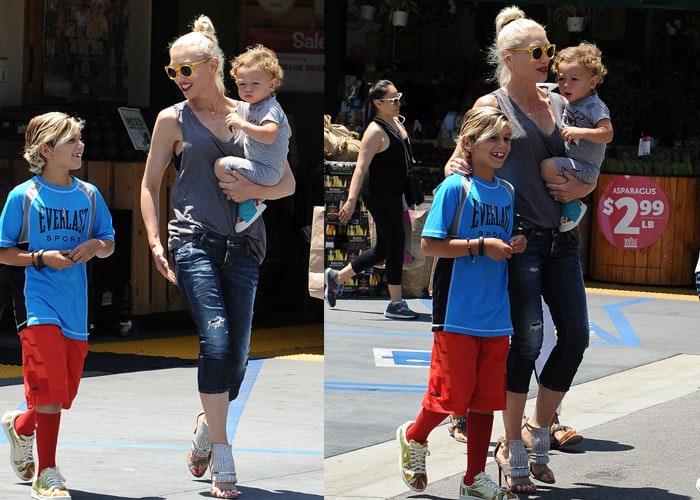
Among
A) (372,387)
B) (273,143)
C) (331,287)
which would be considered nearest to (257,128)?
(273,143)

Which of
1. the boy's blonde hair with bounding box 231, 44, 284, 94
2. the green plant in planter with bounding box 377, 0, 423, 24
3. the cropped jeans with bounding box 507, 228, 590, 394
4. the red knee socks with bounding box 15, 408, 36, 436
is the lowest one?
the red knee socks with bounding box 15, 408, 36, 436

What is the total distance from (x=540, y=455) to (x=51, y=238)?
2.30 metres

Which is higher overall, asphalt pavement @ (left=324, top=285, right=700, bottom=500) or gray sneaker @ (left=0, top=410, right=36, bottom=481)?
gray sneaker @ (left=0, top=410, right=36, bottom=481)

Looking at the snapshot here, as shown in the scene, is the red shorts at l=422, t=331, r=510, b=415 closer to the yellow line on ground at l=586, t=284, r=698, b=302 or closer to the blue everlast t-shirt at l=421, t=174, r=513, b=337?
the blue everlast t-shirt at l=421, t=174, r=513, b=337

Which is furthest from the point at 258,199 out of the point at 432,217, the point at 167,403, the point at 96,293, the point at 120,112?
the point at 120,112

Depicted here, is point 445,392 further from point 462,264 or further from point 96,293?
point 96,293

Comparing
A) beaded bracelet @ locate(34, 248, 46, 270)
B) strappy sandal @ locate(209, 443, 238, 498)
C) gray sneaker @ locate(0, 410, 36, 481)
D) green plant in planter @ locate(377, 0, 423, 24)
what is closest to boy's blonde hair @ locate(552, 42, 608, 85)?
strappy sandal @ locate(209, 443, 238, 498)

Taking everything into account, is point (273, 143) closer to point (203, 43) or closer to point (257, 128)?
point (257, 128)

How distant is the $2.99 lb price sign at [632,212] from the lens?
45.8 ft

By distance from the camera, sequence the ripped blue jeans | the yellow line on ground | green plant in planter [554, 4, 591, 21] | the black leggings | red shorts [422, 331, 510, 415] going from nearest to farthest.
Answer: red shorts [422, 331, 510, 415] < the ripped blue jeans < the black leggings < the yellow line on ground < green plant in planter [554, 4, 591, 21]

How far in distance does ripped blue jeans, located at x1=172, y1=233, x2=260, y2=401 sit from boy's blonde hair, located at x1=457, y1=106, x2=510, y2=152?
109 cm

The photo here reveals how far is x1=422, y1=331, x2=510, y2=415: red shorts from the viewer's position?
5195 mm

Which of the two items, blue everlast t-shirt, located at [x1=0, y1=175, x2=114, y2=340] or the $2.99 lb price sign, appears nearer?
blue everlast t-shirt, located at [x1=0, y1=175, x2=114, y2=340]

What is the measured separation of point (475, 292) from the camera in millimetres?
5215
